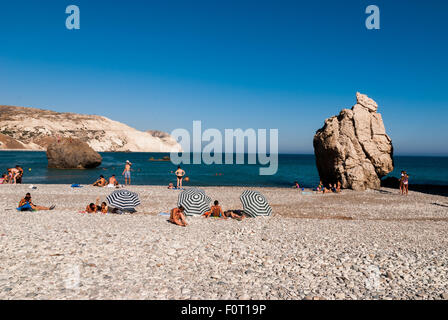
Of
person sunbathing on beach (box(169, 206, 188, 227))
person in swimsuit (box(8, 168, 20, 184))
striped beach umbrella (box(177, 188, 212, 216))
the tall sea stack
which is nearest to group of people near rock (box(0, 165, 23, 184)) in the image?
person in swimsuit (box(8, 168, 20, 184))

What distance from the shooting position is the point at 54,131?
12538 cm

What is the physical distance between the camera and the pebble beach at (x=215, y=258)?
5699 mm

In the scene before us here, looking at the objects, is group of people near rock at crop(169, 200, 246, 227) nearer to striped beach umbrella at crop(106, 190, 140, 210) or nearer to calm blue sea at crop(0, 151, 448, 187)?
striped beach umbrella at crop(106, 190, 140, 210)

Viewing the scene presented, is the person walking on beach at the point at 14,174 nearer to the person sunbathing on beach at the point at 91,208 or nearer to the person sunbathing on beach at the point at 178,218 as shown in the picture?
the person sunbathing on beach at the point at 91,208

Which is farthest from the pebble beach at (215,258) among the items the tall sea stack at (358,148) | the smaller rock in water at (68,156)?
the smaller rock in water at (68,156)

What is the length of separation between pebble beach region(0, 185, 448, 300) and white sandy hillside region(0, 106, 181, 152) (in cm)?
12730

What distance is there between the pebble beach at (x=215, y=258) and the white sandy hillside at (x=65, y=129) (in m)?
127

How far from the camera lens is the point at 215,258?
7395 mm

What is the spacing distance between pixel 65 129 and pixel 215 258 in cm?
14237

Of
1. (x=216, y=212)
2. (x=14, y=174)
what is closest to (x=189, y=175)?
(x=14, y=174)

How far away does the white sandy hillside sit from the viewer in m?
122

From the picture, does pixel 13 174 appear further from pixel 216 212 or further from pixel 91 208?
pixel 216 212
